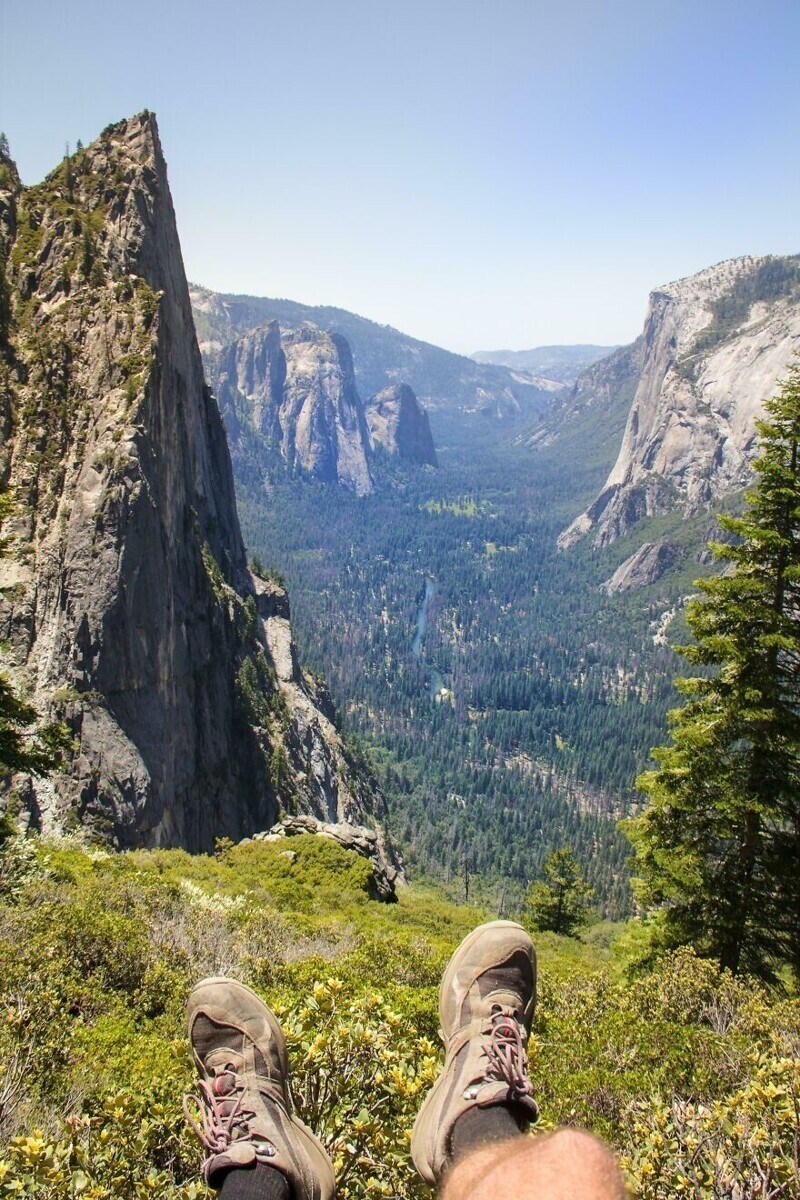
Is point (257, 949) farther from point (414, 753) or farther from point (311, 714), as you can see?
point (414, 753)

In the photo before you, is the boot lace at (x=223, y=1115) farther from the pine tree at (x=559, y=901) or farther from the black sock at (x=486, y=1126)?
the pine tree at (x=559, y=901)

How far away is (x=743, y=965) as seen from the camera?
495 inches

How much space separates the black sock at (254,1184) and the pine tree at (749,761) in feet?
36.2

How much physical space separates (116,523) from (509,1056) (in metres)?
31.8

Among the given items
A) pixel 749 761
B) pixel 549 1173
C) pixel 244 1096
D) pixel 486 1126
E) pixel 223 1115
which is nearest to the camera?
pixel 549 1173

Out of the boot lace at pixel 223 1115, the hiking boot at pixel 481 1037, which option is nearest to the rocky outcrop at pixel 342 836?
the hiking boot at pixel 481 1037

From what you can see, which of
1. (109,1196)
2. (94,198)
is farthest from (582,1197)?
(94,198)

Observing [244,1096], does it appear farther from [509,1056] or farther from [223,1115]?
[509,1056]

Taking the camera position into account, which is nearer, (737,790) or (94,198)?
(737,790)

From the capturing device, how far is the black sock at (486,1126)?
3463mm

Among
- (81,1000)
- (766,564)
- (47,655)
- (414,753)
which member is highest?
(766,564)

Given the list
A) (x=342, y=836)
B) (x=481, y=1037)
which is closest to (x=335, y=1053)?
(x=481, y=1037)

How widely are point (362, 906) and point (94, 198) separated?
145ft

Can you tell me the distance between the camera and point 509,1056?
4.10m
